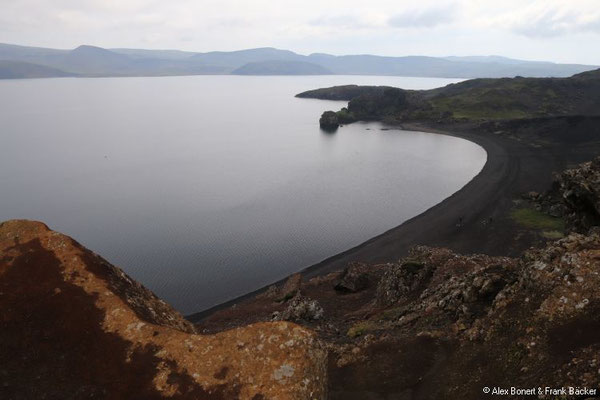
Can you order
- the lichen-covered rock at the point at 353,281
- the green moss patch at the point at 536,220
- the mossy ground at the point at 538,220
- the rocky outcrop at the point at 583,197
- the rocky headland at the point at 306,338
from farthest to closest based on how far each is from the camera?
the green moss patch at the point at 536,220
the mossy ground at the point at 538,220
the lichen-covered rock at the point at 353,281
the rocky outcrop at the point at 583,197
the rocky headland at the point at 306,338

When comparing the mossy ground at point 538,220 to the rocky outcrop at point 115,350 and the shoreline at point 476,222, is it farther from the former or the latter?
the rocky outcrop at point 115,350

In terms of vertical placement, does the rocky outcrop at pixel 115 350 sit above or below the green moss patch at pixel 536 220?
above

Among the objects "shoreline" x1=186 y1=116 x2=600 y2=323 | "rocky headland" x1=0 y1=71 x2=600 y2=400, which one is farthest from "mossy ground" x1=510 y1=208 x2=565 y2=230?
"rocky headland" x1=0 y1=71 x2=600 y2=400

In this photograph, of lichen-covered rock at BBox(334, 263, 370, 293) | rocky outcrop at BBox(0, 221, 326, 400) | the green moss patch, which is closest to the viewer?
rocky outcrop at BBox(0, 221, 326, 400)

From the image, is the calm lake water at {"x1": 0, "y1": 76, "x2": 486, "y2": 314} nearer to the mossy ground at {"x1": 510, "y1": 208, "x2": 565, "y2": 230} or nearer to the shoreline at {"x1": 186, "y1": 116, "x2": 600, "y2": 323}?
the shoreline at {"x1": 186, "y1": 116, "x2": 600, "y2": 323}

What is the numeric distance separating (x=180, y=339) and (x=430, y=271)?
27.4 m

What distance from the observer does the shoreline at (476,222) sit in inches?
2510

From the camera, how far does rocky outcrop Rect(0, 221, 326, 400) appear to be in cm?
1641

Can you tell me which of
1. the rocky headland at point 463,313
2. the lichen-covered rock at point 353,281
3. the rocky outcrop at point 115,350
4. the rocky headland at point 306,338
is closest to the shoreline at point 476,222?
the rocky headland at point 463,313

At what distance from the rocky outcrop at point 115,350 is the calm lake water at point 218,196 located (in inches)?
1386

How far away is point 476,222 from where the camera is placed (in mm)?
75250

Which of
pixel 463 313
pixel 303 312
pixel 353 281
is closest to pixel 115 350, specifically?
pixel 303 312

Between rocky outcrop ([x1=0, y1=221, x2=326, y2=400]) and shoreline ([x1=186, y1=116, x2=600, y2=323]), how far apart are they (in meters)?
32.4

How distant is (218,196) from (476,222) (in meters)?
61.8
